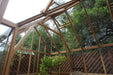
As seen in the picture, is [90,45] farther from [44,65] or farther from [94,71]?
[44,65]

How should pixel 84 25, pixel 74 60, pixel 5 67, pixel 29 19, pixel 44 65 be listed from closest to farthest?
pixel 5 67
pixel 29 19
pixel 44 65
pixel 84 25
pixel 74 60

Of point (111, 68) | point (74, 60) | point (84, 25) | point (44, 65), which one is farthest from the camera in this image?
point (74, 60)

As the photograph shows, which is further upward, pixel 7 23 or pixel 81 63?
pixel 7 23

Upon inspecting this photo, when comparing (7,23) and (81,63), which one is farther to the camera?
(81,63)

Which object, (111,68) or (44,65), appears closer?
(111,68)

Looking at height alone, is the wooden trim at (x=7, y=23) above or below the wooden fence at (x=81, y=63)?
above

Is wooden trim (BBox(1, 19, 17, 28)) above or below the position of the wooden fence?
above

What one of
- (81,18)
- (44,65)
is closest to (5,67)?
(44,65)

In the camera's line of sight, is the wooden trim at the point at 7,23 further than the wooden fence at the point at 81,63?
No

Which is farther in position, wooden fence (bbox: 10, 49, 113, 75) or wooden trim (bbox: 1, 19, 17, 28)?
wooden fence (bbox: 10, 49, 113, 75)

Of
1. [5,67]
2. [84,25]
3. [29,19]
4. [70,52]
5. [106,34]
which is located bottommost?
[5,67]

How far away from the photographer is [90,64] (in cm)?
476

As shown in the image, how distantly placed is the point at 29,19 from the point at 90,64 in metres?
4.21

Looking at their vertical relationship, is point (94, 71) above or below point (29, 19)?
below
